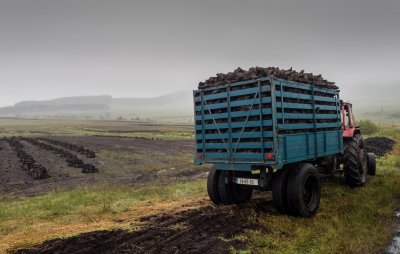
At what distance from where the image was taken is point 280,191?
860 centimetres

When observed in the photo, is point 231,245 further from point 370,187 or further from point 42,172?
point 42,172

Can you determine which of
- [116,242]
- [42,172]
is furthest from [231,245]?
[42,172]

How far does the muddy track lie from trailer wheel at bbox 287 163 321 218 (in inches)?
38.0

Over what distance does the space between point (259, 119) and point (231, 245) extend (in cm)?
290

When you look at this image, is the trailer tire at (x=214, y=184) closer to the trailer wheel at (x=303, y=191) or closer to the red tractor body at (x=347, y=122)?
the trailer wheel at (x=303, y=191)

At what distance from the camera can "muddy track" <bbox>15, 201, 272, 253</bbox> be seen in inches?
272

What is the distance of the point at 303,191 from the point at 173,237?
3303 millimetres

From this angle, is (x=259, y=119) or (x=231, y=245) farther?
(x=259, y=119)

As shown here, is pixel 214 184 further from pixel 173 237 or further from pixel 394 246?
pixel 394 246

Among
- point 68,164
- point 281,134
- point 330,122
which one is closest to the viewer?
point 281,134

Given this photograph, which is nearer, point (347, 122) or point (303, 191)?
point (303, 191)

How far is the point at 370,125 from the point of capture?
40.9m

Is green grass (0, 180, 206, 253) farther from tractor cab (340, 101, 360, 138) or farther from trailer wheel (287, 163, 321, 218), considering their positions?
tractor cab (340, 101, 360, 138)

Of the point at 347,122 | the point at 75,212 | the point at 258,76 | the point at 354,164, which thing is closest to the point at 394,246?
the point at 258,76
